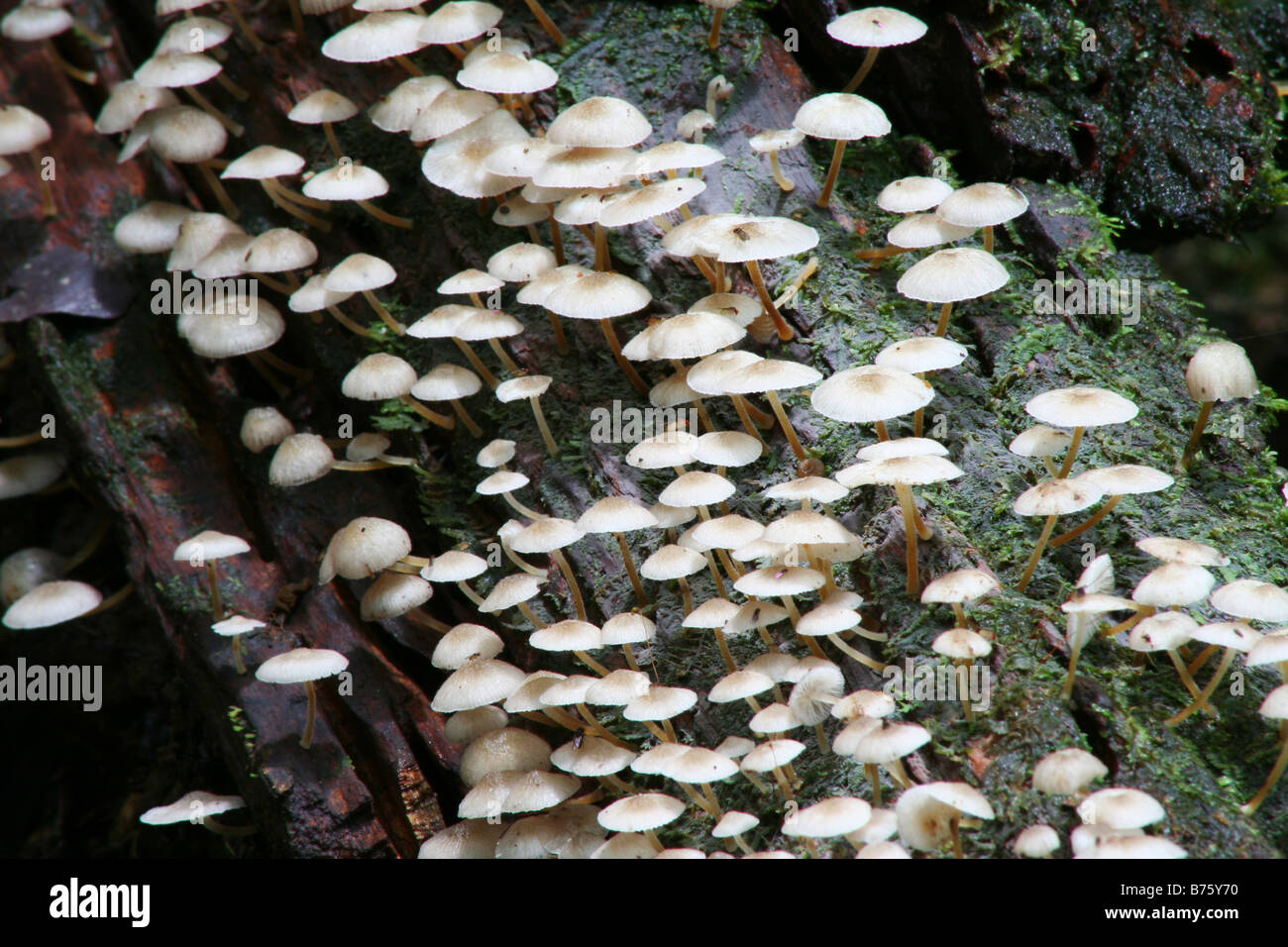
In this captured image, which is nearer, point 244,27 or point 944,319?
point 944,319

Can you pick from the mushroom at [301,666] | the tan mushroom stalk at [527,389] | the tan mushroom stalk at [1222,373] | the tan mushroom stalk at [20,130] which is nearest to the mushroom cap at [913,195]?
the tan mushroom stalk at [1222,373]

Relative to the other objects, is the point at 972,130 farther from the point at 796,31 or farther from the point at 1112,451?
the point at 1112,451

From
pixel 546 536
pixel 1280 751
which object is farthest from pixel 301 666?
pixel 1280 751

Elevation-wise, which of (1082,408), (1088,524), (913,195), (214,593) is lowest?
(214,593)

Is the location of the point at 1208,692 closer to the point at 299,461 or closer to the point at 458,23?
the point at 299,461

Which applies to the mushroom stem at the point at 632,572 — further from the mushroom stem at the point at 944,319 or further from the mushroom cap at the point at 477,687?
the mushroom stem at the point at 944,319

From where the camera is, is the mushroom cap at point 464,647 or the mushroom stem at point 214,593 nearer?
the mushroom cap at point 464,647

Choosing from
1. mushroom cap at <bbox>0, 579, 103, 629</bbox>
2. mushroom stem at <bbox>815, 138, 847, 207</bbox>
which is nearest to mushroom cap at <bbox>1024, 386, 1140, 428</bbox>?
mushroom stem at <bbox>815, 138, 847, 207</bbox>
